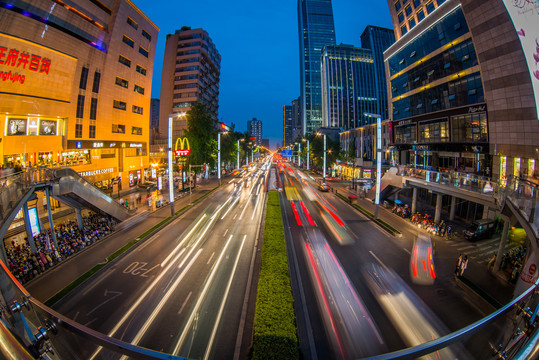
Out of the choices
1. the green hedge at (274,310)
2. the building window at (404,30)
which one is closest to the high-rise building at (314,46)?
the building window at (404,30)

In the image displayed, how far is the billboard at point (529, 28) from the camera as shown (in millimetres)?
9617

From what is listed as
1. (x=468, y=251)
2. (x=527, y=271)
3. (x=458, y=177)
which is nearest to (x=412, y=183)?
(x=458, y=177)

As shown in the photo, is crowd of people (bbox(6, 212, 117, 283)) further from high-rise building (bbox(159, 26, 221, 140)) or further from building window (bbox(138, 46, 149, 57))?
high-rise building (bbox(159, 26, 221, 140))

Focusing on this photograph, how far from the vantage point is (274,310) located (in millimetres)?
11117

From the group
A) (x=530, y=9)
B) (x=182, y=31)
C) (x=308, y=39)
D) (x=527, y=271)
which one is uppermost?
(x=308, y=39)

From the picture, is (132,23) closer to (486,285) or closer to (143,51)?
(143,51)

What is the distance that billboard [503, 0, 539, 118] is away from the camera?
962 centimetres

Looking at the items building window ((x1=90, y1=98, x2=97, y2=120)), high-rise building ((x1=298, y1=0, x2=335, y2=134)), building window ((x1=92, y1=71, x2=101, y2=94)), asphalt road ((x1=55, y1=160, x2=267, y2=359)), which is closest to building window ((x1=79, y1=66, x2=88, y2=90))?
building window ((x1=92, y1=71, x2=101, y2=94))

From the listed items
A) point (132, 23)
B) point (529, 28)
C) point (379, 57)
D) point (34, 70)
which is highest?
point (379, 57)

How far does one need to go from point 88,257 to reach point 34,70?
2421 cm

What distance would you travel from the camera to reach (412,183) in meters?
28.4

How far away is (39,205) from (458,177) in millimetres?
46381

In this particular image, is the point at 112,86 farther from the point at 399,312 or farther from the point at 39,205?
the point at 399,312

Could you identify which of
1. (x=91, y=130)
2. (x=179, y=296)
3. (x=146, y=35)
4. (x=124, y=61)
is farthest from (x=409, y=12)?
(x=91, y=130)
